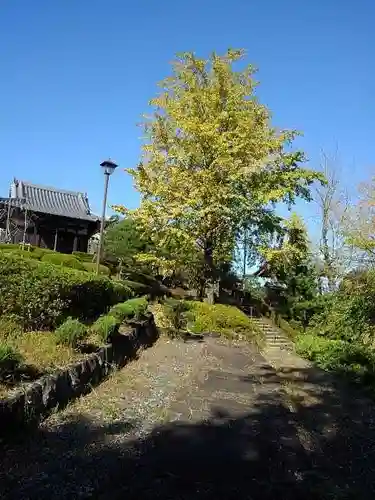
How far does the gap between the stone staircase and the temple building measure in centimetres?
1170

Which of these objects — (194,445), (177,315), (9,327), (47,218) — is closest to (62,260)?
(177,315)

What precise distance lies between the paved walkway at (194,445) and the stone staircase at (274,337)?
9.08 meters

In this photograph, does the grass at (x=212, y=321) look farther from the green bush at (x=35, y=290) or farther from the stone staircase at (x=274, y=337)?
the green bush at (x=35, y=290)

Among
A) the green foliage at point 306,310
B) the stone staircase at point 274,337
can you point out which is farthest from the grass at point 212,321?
the green foliage at point 306,310

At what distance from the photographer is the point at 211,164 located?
18156 millimetres

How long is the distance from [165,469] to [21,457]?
3.93 feet

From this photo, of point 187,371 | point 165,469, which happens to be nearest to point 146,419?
point 165,469

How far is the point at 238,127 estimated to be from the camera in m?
18.3

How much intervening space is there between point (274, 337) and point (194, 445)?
596 inches

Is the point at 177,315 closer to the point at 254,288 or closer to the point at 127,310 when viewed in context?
the point at 127,310

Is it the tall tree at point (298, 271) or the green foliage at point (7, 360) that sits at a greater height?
the tall tree at point (298, 271)

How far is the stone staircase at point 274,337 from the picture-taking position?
17.6 m

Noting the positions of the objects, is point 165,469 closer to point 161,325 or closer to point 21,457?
point 21,457

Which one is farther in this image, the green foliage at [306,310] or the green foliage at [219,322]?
the green foliage at [306,310]
